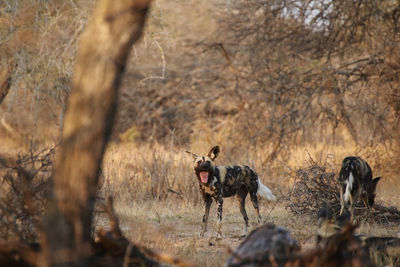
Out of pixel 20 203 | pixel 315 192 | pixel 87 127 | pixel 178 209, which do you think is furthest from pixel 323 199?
pixel 87 127

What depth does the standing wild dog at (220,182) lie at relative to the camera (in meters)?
6.76

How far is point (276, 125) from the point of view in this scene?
13.3 m

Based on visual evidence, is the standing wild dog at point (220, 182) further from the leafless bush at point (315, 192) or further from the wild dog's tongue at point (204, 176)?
the leafless bush at point (315, 192)

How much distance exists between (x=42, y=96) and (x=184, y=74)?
233 inches

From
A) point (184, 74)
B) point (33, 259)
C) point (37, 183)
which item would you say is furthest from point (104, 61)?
point (184, 74)

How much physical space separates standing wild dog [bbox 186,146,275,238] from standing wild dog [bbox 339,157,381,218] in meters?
1.09

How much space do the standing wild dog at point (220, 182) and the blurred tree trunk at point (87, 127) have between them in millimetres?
3927

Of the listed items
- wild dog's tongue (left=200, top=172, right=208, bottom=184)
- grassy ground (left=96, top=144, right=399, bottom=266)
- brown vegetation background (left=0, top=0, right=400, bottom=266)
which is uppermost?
brown vegetation background (left=0, top=0, right=400, bottom=266)

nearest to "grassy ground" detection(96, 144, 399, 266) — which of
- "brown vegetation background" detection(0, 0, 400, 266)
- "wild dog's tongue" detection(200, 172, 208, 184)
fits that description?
"brown vegetation background" detection(0, 0, 400, 266)

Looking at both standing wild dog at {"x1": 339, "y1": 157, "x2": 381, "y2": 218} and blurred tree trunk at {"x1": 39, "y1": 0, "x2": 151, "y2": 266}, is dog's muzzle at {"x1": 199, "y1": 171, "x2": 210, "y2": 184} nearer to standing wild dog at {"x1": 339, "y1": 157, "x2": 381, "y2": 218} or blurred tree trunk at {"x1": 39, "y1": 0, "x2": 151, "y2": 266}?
standing wild dog at {"x1": 339, "y1": 157, "x2": 381, "y2": 218}

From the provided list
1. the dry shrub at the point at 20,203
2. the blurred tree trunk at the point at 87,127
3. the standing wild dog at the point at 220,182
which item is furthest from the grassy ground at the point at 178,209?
the blurred tree trunk at the point at 87,127

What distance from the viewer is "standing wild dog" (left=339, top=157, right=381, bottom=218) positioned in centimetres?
656

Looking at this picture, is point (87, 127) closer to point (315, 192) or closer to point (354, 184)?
point (354, 184)

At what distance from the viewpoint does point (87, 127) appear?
9.00 ft
